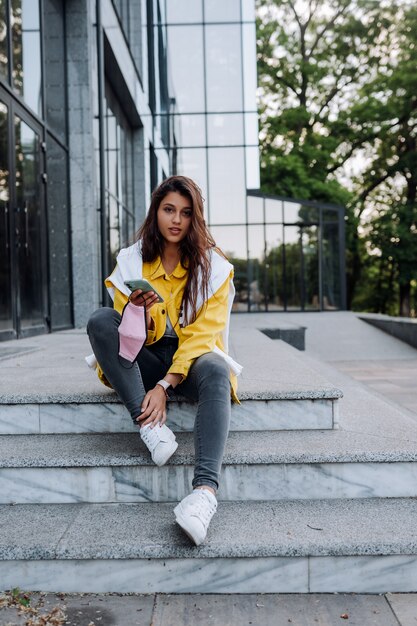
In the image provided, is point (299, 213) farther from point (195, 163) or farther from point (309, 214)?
point (195, 163)

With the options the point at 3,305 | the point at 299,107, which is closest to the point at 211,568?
the point at 3,305

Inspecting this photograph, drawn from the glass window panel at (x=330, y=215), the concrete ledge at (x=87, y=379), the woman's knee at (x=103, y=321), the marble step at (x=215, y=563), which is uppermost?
the glass window panel at (x=330, y=215)

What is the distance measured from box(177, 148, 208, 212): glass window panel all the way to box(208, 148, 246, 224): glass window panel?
20 cm

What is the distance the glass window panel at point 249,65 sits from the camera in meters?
19.3

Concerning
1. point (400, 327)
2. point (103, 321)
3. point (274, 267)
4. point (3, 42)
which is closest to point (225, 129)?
point (274, 267)

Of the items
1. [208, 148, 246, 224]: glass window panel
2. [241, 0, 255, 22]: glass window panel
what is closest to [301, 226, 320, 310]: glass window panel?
[208, 148, 246, 224]: glass window panel

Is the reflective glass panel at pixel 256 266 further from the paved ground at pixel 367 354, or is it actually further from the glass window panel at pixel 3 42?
the glass window panel at pixel 3 42

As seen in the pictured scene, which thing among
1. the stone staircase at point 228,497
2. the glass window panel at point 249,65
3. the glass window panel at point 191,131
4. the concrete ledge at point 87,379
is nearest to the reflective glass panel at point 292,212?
the glass window panel at point 249,65

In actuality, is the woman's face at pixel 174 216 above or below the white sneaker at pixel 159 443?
above

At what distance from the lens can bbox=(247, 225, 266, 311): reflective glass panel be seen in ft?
67.0

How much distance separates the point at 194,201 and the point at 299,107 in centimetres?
2100

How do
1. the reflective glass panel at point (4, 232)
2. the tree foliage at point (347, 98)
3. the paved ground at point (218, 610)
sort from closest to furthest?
the paved ground at point (218, 610) < the reflective glass panel at point (4, 232) < the tree foliage at point (347, 98)

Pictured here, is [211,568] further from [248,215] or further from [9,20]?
[248,215]

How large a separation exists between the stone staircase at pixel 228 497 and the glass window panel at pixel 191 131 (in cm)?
1714
